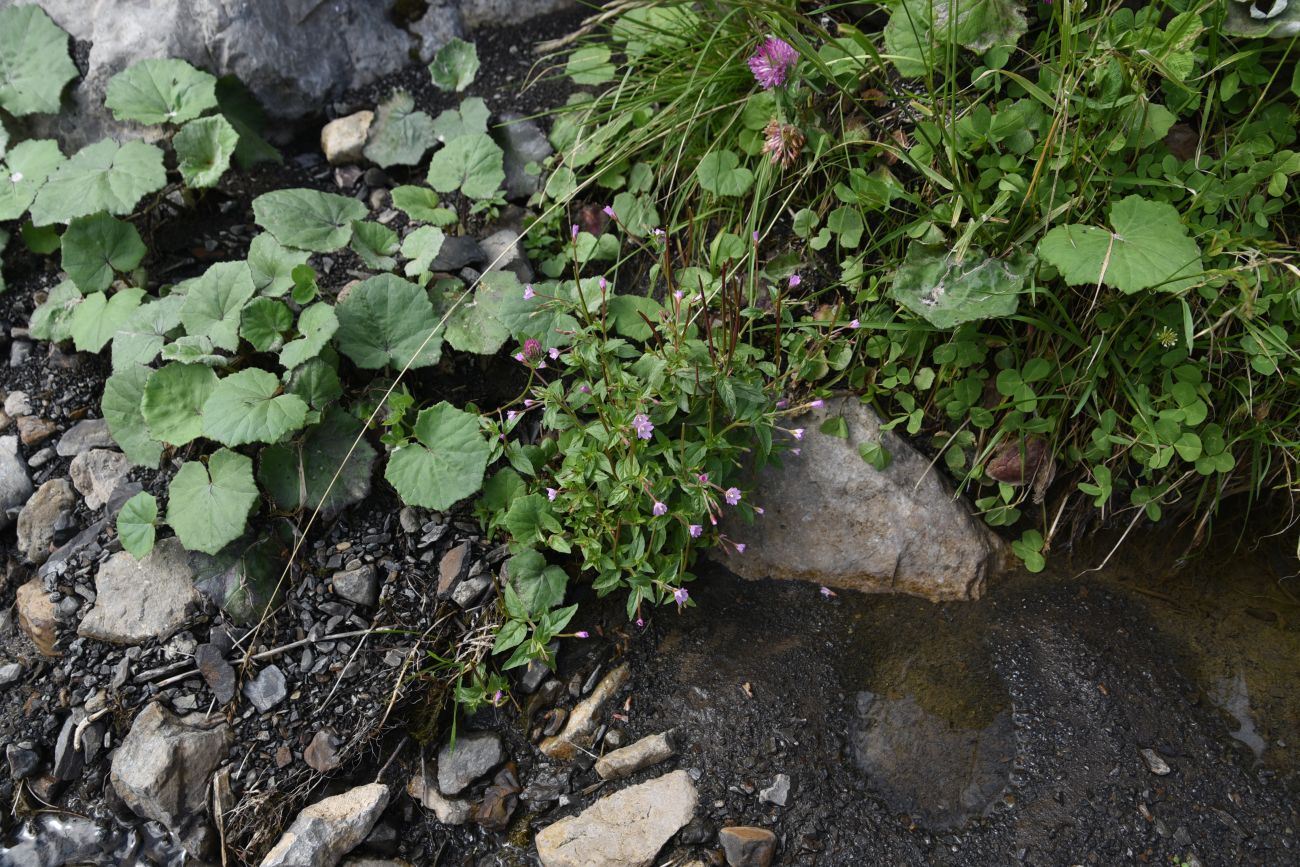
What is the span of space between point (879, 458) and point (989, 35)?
104 cm

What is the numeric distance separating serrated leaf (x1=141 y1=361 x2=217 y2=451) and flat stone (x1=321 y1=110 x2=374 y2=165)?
0.97m

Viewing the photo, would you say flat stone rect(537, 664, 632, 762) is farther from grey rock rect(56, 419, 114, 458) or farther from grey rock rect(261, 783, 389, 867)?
grey rock rect(56, 419, 114, 458)

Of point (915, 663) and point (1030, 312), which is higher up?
point (1030, 312)

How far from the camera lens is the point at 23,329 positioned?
268cm

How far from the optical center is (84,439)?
2.49 m

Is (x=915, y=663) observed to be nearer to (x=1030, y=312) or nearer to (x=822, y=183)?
(x=1030, y=312)

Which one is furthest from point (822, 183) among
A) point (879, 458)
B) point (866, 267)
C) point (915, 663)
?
point (915, 663)

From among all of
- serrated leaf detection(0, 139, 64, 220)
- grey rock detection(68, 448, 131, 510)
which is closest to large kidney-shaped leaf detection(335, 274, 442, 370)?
grey rock detection(68, 448, 131, 510)

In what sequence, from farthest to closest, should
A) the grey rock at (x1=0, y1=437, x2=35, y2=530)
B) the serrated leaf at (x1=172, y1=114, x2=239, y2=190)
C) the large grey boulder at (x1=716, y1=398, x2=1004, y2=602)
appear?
1. the serrated leaf at (x1=172, y1=114, x2=239, y2=190)
2. the grey rock at (x1=0, y1=437, x2=35, y2=530)
3. the large grey boulder at (x1=716, y1=398, x2=1004, y2=602)

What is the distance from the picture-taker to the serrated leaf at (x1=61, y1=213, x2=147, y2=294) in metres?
2.50

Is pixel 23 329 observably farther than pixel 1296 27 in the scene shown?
Yes

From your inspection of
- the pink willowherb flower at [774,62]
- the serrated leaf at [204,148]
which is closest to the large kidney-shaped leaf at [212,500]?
the serrated leaf at [204,148]

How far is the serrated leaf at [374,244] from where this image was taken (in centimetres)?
248

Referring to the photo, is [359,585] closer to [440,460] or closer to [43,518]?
[440,460]
